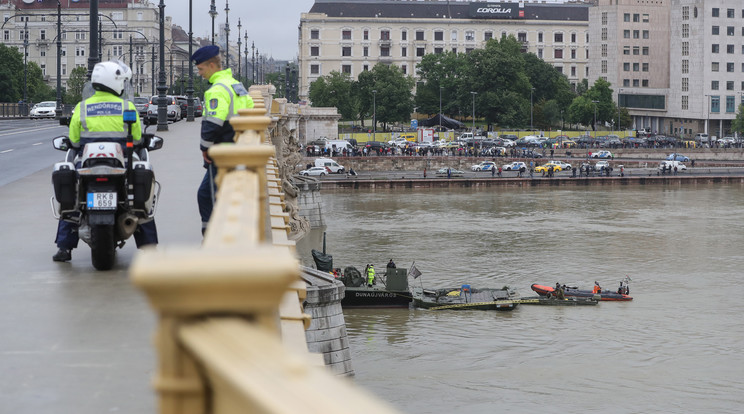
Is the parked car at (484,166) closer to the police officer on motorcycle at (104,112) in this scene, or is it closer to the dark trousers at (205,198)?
the dark trousers at (205,198)

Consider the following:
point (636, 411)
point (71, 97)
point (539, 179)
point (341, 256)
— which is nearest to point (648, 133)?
point (539, 179)

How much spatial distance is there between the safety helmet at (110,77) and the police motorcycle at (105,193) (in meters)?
0.25

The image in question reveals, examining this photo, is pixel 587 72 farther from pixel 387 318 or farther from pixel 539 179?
pixel 387 318

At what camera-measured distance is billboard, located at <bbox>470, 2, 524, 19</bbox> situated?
12312cm

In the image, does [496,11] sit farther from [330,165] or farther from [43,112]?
[43,112]

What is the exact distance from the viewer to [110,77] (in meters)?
9.38

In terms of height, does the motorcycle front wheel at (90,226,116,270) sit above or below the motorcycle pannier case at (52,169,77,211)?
below

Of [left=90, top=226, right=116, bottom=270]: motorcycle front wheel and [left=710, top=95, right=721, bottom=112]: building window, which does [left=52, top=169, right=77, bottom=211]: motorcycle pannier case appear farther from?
[left=710, top=95, right=721, bottom=112]: building window

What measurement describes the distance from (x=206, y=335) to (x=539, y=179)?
3123 inches

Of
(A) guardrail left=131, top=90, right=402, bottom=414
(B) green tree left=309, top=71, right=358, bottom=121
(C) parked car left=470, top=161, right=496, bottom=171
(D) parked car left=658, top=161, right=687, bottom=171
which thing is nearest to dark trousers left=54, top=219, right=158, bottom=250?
(A) guardrail left=131, top=90, right=402, bottom=414

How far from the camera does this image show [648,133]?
4254 inches

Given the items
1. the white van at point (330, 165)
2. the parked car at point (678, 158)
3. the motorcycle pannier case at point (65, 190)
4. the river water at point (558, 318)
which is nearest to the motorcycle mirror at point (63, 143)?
the motorcycle pannier case at point (65, 190)

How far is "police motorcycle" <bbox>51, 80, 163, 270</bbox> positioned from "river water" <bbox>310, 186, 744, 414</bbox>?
45.6ft

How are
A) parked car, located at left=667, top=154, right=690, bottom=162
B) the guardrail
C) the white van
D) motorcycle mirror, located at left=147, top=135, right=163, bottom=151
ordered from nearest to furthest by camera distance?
1. the guardrail
2. motorcycle mirror, located at left=147, top=135, right=163, bottom=151
3. the white van
4. parked car, located at left=667, top=154, right=690, bottom=162
